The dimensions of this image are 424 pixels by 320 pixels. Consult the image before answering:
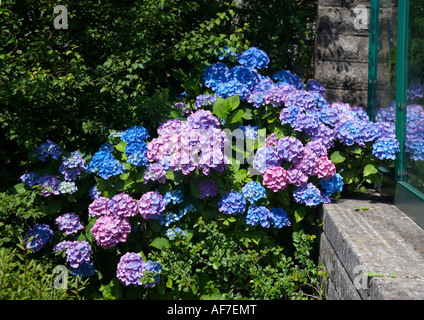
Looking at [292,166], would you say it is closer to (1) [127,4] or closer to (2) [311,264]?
(2) [311,264]

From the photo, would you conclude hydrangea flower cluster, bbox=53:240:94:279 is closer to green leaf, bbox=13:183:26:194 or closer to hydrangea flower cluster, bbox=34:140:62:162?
green leaf, bbox=13:183:26:194

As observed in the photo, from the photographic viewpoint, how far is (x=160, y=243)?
3105 mm

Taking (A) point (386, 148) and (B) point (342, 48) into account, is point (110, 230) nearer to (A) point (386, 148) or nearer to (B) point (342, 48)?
(A) point (386, 148)

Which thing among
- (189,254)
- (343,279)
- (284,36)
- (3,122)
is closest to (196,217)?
(189,254)

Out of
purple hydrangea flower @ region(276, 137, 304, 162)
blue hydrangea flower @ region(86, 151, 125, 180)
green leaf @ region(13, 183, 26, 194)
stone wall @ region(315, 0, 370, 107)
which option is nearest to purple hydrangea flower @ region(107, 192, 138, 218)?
blue hydrangea flower @ region(86, 151, 125, 180)

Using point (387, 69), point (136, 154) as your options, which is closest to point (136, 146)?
point (136, 154)

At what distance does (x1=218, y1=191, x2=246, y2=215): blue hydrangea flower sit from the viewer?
→ 3105 mm

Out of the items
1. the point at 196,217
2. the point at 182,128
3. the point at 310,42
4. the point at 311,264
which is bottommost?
the point at 311,264

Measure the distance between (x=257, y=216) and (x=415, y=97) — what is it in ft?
4.07

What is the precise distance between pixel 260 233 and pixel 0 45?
2202 millimetres

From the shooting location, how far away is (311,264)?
3076 mm

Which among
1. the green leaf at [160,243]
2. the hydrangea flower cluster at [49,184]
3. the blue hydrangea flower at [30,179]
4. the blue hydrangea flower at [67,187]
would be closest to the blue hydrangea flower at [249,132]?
the green leaf at [160,243]

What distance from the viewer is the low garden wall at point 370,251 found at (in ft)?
6.81

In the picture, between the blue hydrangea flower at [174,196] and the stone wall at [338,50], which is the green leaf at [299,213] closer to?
the blue hydrangea flower at [174,196]
